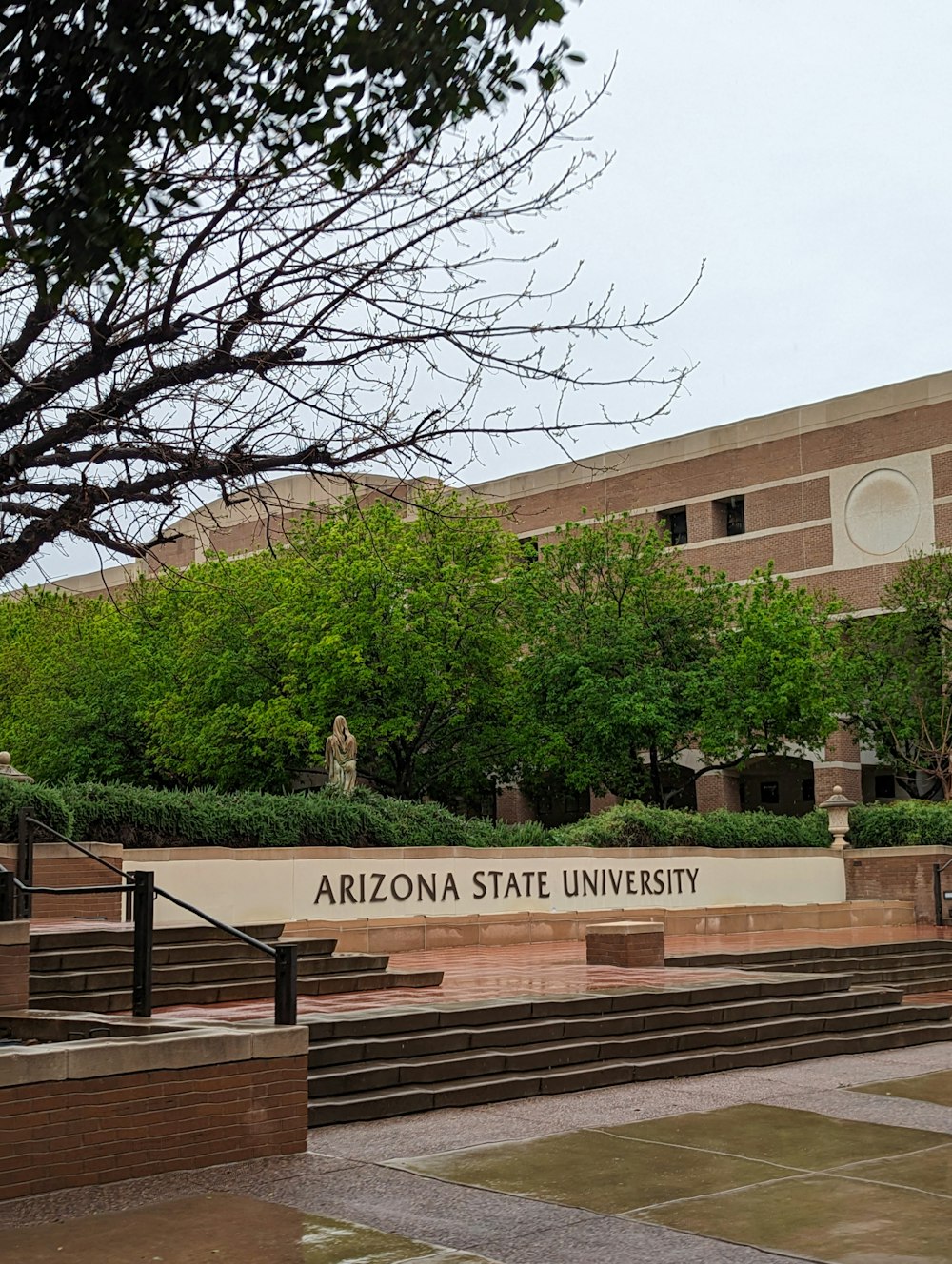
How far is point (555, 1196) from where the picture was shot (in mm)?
7316

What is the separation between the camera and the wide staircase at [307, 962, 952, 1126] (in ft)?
32.7

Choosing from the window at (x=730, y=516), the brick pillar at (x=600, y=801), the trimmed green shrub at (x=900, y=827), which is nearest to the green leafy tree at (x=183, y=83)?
the trimmed green shrub at (x=900, y=827)

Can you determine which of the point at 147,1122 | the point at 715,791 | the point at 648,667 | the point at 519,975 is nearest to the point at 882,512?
the point at 715,791

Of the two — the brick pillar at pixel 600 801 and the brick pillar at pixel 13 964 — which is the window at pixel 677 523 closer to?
the brick pillar at pixel 600 801

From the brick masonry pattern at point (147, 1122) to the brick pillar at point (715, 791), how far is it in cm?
3755

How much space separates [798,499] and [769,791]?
10758mm

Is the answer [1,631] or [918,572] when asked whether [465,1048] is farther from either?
[1,631]

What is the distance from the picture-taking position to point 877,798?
156 ft

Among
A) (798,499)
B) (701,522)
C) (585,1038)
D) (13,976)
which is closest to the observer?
(13,976)

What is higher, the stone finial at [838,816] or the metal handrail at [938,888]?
the stone finial at [838,816]

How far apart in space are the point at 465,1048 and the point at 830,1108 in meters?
2.76

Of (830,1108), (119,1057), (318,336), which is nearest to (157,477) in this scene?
(318,336)

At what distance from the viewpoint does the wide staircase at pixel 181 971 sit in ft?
39.0

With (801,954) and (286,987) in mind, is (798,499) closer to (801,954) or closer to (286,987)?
(801,954)
